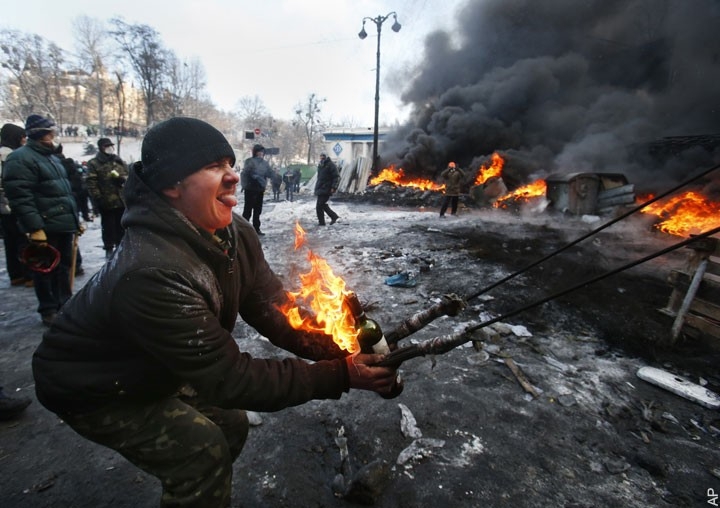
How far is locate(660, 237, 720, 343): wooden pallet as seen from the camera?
143 inches

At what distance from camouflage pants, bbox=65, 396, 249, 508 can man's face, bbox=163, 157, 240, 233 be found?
875 millimetres

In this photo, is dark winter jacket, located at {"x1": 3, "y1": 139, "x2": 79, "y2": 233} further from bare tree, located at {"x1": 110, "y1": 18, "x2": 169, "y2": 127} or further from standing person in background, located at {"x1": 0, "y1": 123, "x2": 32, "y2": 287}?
bare tree, located at {"x1": 110, "y1": 18, "x2": 169, "y2": 127}

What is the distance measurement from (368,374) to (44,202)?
4.54m

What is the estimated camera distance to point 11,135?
4375 millimetres

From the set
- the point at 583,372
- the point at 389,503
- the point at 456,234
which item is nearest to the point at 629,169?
the point at 456,234

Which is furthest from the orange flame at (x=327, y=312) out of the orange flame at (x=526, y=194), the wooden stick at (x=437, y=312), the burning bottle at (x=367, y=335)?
the orange flame at (x=526, y=194)

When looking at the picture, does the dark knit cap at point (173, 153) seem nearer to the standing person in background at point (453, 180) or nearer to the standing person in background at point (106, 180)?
the standing person in background at point (106, 180)

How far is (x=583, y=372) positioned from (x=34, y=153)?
640 cm

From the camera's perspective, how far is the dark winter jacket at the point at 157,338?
1.32 metres

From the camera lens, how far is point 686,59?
17812 millimetres

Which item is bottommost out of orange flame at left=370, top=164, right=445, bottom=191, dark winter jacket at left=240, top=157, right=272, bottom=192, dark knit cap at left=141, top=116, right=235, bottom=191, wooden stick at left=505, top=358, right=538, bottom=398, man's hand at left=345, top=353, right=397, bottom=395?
wooden stick at left=505, top=358, right=538, bottom=398

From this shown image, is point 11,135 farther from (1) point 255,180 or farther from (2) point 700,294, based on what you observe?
(2) point 700,294

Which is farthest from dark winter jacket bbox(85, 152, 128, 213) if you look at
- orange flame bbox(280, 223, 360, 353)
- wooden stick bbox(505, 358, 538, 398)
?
wooden stick bbox(505, 358, 538, 398)

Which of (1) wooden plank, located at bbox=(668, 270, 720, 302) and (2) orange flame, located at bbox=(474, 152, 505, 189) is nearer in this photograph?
(1) wooden plank, located at bbox=(668, 270, 720, 302)
